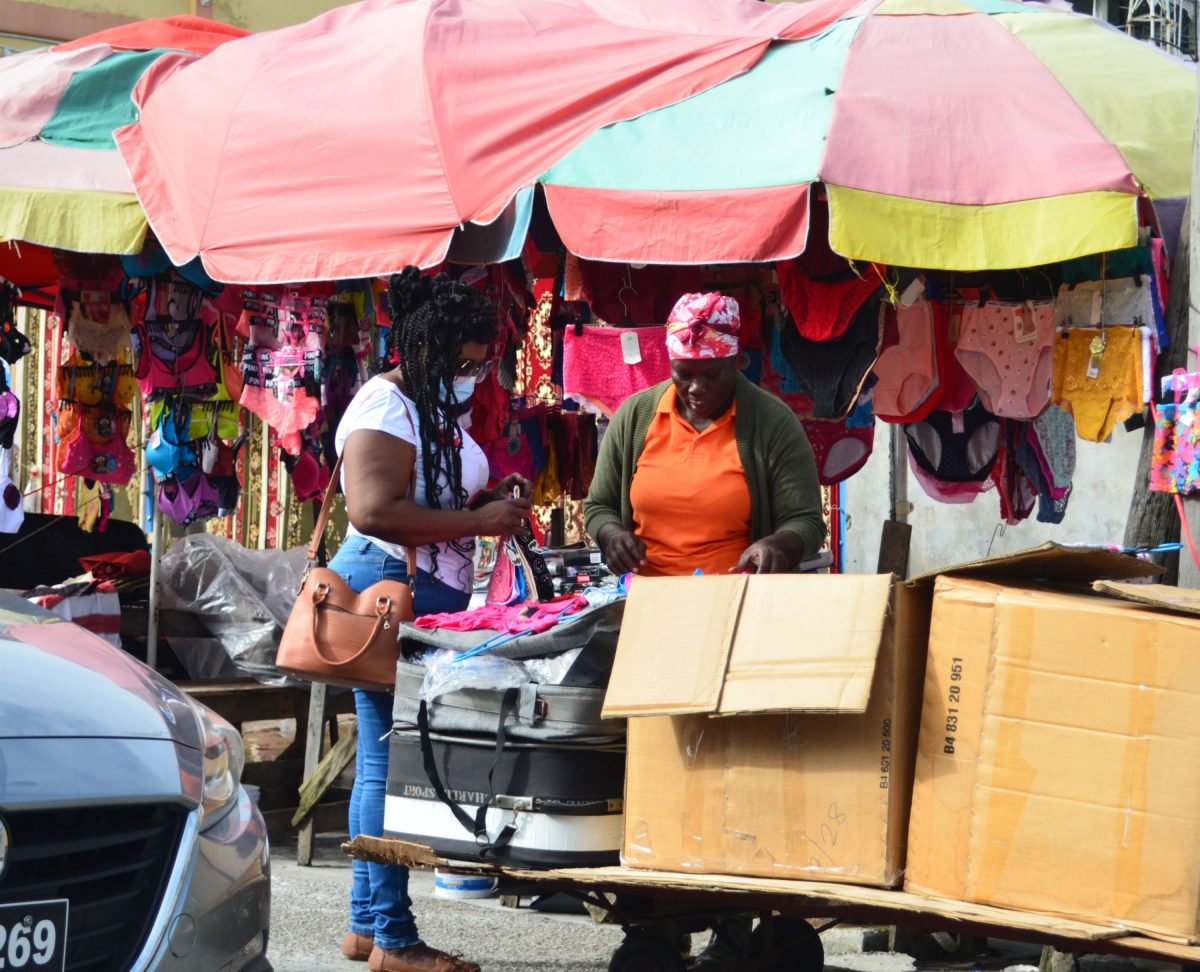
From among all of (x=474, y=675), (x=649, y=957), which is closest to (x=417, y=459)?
(x=474, y=675)

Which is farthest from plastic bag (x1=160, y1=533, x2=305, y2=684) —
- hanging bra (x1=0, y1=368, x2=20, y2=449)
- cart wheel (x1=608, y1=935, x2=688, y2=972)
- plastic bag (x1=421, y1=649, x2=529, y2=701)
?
cart wheel (x1=608, y1=935, x2=688, y2=972)

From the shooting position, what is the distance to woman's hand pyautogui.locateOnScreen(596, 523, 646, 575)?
181 inches

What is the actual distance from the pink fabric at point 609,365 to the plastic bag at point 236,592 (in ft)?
8.03

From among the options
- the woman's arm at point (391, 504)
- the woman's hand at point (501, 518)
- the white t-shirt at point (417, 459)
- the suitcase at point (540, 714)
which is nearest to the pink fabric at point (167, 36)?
the white t-shirt at point (417, 459)

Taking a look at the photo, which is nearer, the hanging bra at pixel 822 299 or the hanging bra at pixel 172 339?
the hanging bra at pixel 822 299

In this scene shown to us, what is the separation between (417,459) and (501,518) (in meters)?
0.29

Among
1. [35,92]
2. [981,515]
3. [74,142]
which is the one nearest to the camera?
[74,142]

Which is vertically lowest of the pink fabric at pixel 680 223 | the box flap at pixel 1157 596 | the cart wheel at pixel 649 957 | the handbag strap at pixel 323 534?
the cart wheel at pixel 649 957

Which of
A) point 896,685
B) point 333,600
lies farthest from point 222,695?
point 896,685

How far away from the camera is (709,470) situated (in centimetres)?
458

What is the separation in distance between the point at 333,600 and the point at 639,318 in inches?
96.6

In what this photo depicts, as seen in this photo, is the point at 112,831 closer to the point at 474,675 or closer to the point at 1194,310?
the point at 474,675

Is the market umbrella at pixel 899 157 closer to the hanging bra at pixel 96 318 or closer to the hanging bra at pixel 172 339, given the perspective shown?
the hanging bra at pixel 172 339

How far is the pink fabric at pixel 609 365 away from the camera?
21.1 ft
